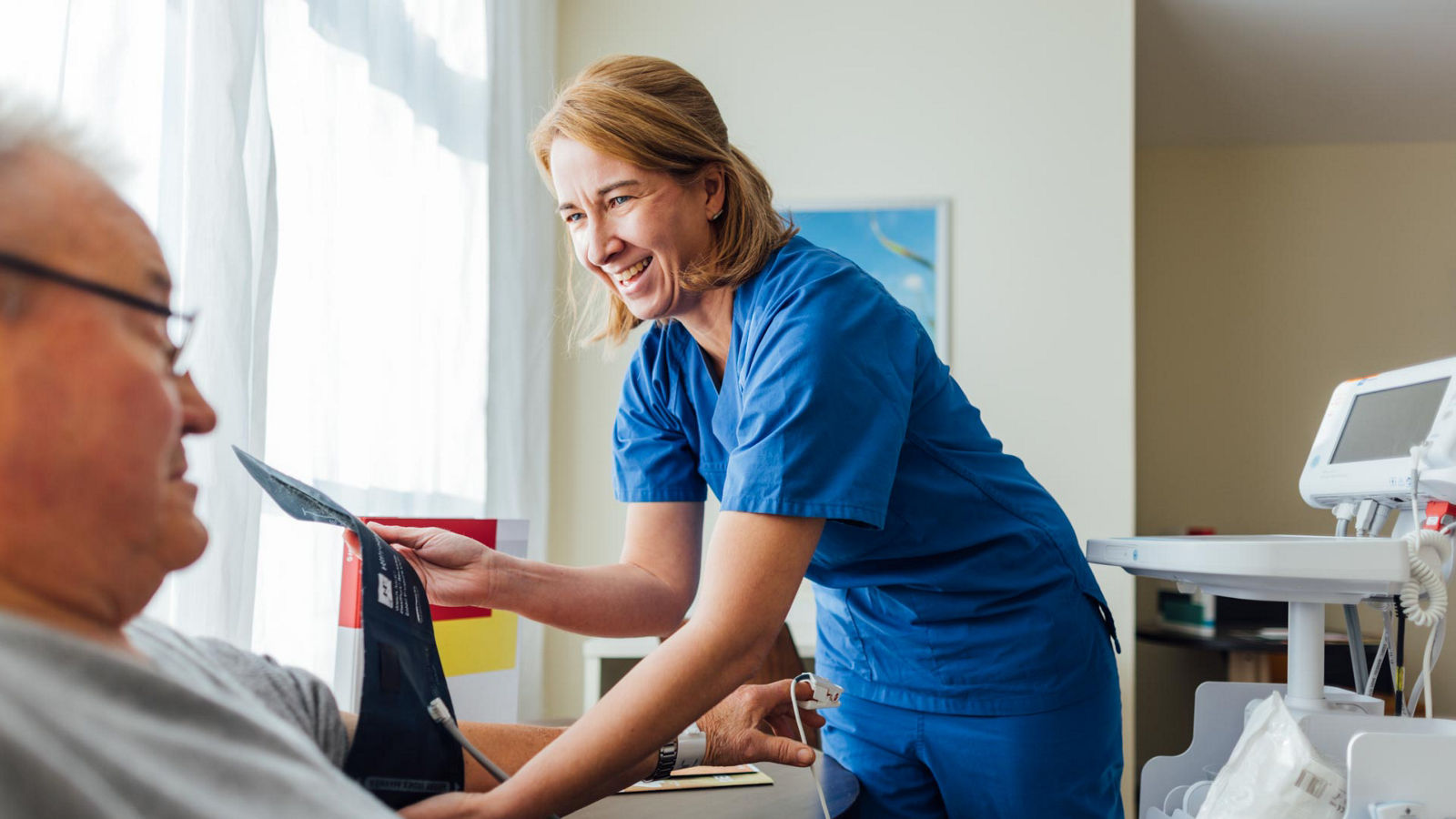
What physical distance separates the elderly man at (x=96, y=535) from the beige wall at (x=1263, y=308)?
4.16 metres

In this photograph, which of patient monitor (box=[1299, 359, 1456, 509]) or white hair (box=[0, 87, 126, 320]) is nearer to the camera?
white hair (box=[0, 87, 126, 320])

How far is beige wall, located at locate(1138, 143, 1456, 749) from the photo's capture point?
4195 millimetres

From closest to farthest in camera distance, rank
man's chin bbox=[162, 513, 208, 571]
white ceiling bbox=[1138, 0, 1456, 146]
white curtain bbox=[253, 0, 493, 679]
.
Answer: man's chin bbox=[162, 513, 208, 571] → white curtain bbox=[253, 0, 493, 679] → white ceiling bbox=[1138, 0, 1456, 146]

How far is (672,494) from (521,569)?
22 cm

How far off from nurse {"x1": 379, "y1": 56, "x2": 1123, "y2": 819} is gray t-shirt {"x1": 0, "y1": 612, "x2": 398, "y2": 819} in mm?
547

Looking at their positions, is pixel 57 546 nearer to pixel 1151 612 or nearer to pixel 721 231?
pixel 721 231

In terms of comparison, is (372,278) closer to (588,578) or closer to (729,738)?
(588,578)

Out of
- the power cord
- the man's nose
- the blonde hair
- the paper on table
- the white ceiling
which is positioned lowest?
the paper on table

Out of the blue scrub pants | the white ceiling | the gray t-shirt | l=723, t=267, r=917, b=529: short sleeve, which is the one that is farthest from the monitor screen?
the white ceiling

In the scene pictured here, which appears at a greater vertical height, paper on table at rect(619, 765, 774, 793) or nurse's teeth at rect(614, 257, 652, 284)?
nurse's teeth at rect(614, 257, 652, 284)

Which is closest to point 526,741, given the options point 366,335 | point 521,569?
point 521,569

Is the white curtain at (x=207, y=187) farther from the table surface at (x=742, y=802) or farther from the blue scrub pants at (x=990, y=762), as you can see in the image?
the blue scrub pants at (x=990, y=762)

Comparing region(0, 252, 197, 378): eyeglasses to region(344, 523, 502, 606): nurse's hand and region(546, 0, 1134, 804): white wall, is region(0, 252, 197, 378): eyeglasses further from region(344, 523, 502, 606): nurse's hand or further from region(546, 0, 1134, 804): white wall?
region(546, 0, 1134, 804): white wall

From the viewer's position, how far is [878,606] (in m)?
1.22
